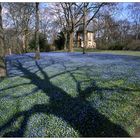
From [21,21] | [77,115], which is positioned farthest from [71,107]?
[21,21]

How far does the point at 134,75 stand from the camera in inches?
546

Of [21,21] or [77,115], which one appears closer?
[77,115]

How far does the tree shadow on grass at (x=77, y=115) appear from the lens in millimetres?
7418

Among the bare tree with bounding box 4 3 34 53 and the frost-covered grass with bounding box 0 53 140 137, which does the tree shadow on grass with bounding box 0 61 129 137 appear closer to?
the frost-covered grass with bounding box 0 53 140 137

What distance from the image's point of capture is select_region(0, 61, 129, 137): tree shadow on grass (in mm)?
7418

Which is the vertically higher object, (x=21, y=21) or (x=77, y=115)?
(x=21, y=21)

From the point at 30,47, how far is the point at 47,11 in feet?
28.4

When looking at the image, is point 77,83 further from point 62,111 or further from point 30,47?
point 30,47

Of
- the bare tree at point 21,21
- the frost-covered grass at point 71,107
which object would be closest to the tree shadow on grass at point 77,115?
the frost-covered grass at point 71,107

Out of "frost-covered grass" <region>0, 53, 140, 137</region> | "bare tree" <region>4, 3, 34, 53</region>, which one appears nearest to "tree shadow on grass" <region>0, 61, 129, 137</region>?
"frost-covered grass" <region>0, 53, 140, 137</region>

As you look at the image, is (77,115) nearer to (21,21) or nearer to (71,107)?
(71,107)

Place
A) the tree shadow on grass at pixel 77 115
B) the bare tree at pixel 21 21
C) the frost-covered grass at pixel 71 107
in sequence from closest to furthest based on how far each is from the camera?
the tree shadow on grass at pixel 77 115, the frost-covered grass at pixel 71 107, the bare tree at pixel 21 21

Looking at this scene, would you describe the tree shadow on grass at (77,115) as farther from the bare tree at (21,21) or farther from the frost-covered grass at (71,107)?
the bare tree at (21,21)

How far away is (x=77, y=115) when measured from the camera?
27.5ft
